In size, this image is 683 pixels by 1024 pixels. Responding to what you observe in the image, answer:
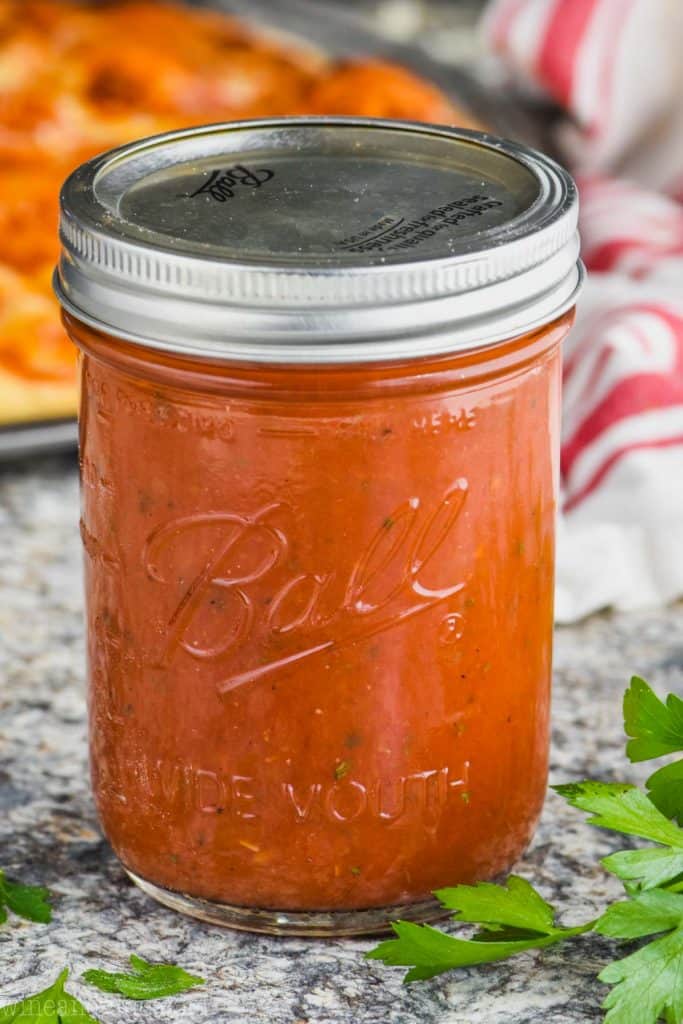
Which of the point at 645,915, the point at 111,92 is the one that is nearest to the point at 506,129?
the point at 111,92

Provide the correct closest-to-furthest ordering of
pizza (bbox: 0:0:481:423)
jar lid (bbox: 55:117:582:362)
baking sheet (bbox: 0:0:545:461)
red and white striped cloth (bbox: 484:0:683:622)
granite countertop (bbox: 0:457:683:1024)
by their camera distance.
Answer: jar lid (bbox: 55:117:582:362), granite countertop (bbox: 0:457:683:1024), red and white striped cloth (bbox: 484:0:683:622), baking sheet (bbox: 0:0:545:461), pizza (bbox: 0:0:481:423)

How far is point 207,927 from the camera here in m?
0.98

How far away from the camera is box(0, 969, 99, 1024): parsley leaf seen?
848 millimetres

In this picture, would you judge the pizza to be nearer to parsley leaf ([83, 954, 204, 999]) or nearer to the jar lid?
the jar lid

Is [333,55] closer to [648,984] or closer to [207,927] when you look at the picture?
[207,927]

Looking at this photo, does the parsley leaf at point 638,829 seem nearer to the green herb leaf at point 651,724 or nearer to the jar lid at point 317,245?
the green herb leaf at point 651,724

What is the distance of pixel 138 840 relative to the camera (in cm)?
96

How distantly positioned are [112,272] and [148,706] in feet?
0.80

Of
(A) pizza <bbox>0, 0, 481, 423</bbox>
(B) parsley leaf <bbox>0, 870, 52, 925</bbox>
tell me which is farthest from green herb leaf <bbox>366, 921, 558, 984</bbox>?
(A) pizza <bbox>0, 0, 481, 423</bbox>

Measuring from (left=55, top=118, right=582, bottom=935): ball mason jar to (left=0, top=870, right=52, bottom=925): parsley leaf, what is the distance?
2.2 inches

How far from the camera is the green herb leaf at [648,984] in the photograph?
2.72 ft

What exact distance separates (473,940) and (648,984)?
0.11 m

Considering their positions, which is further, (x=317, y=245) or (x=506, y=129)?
(x=506, y=129)

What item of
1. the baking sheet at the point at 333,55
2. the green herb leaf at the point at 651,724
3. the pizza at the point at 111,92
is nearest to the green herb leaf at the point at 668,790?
the green herb leaf at the point at 651,724
